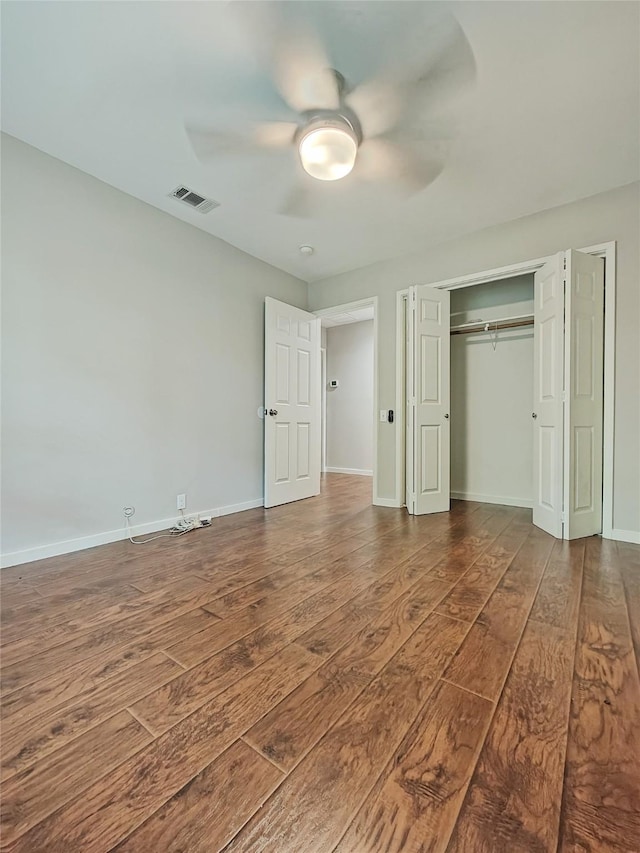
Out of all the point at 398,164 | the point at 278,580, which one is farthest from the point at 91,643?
the point at 398,164

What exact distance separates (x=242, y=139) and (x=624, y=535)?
383 cm

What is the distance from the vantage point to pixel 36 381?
232cm

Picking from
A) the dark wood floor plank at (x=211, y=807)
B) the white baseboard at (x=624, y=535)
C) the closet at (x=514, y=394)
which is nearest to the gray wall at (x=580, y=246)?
the white baseboard at (x=624, y=535)

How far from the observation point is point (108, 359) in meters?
2.68

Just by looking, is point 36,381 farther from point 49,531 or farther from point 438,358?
point 438,358

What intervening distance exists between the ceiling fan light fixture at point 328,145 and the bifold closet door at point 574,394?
74.1 inches

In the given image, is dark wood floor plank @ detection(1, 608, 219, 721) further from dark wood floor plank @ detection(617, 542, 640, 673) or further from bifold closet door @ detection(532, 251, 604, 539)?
bifold closet door @ detection(532, 251, 604, 539)

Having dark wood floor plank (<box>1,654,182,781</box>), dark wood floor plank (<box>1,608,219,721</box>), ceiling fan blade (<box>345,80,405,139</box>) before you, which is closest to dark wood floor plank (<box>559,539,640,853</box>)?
dark wood floor plank (<box>1,654,182,781</box>)

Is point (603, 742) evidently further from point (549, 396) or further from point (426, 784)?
point (549, 396)

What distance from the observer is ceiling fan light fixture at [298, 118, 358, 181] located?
1939 mm

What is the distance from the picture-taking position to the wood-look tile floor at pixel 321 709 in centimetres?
79

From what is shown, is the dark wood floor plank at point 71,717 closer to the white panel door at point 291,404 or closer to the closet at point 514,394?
the white panel door at point 291,404

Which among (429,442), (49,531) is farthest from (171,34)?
(429,442)

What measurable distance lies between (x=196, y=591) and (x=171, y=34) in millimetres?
2671
